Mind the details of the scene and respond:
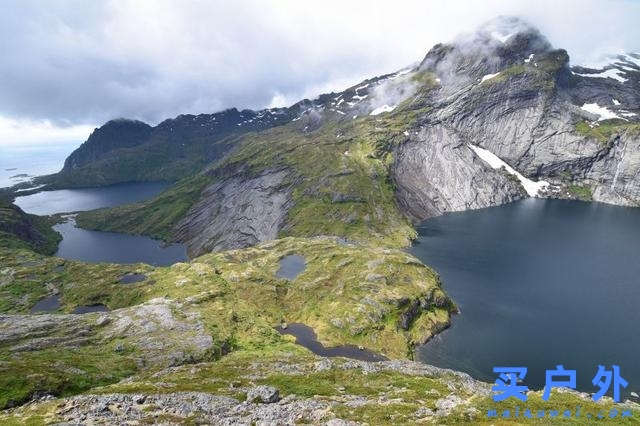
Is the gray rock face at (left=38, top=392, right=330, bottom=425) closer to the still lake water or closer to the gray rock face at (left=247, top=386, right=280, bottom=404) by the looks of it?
the gray rock face at (left=247, top=386, right=280, bottom=404)

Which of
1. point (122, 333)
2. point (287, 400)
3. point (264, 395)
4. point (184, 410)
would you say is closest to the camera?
point (184, 410)

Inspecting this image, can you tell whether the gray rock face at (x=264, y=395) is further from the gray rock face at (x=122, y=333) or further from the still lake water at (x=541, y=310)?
the still lake water at (x=541, y=310)

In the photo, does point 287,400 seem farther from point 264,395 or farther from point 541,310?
point 541,310

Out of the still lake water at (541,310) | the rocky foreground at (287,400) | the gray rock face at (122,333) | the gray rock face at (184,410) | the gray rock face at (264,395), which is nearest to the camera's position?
the rocky foreground at (287,400)

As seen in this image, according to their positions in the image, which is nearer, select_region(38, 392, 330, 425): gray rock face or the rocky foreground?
the rocky foreground

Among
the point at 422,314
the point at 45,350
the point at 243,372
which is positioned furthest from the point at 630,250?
the point at 45,350

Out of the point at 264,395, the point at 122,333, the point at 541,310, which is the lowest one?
the point at 541,310

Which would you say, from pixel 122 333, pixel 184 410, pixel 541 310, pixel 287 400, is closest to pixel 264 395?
pixel 287 400

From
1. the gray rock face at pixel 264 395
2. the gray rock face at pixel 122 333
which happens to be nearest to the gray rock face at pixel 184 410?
the gray rock face at pixel 264 395

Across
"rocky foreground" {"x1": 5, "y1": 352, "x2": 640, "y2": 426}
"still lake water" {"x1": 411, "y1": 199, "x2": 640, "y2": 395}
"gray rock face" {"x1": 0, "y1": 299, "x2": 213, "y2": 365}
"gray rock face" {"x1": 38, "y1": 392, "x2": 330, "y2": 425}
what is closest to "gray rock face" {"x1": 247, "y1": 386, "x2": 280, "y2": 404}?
"rocky foreground" {"x1": 5, "y1": 352, "x2": 640, "y2": 426}

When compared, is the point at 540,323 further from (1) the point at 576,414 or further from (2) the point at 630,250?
(2) the point at 630,250
